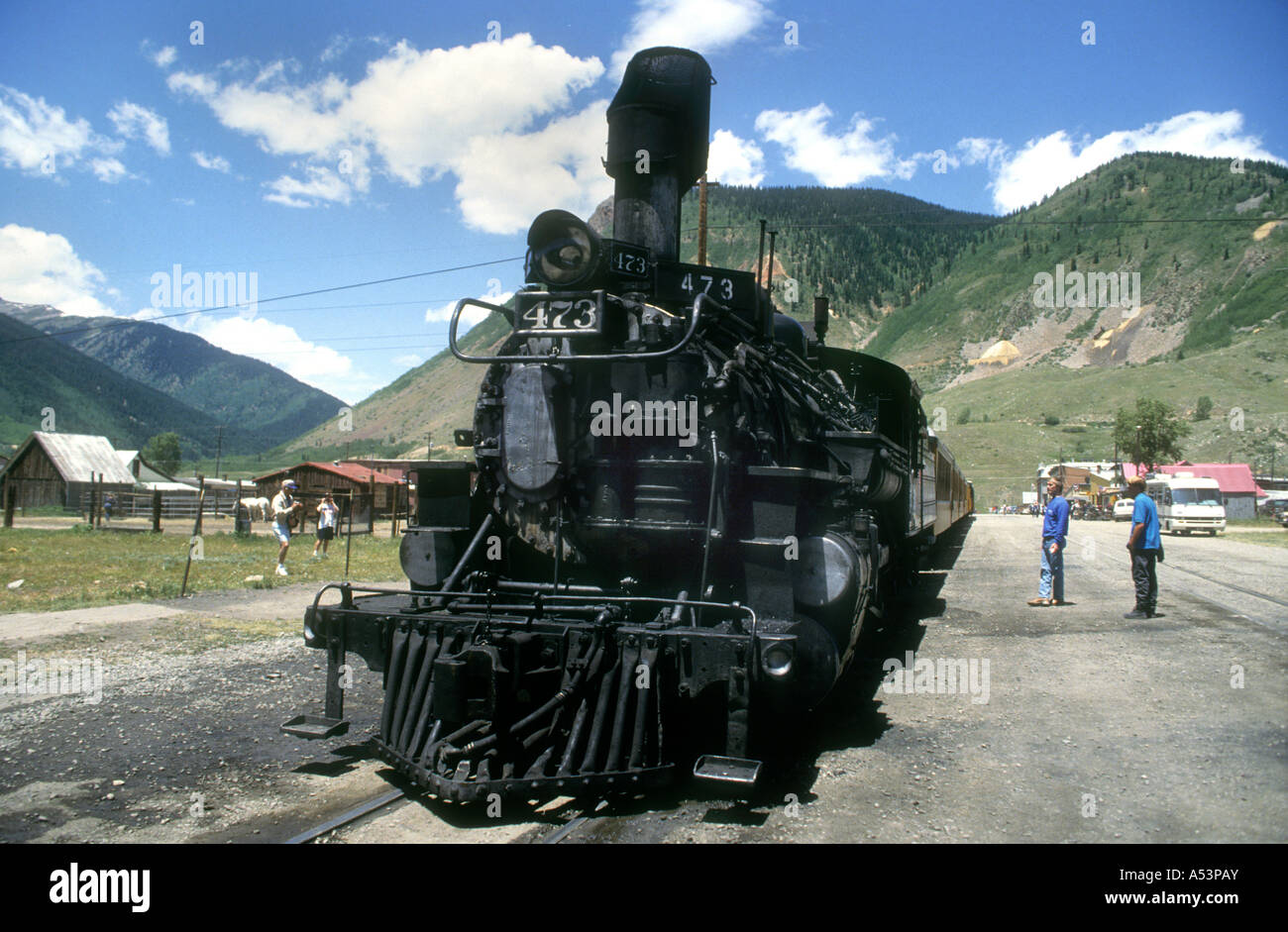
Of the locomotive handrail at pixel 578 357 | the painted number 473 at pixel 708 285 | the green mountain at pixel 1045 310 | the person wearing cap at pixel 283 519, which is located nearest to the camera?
the locomotive handrail at pixel 578 357

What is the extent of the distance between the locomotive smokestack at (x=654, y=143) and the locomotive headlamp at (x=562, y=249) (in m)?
1.22

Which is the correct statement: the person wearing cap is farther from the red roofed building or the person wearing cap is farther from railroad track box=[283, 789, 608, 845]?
the red roofed building

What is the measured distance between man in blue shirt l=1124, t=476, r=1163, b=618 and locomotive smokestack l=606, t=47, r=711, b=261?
24.6ft

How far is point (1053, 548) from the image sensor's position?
38.8 feet

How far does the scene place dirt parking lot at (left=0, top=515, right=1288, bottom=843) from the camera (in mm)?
3932

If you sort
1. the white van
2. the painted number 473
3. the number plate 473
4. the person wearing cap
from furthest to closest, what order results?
the white van < the person wearing cap < the painted number 473 < the number plate 473

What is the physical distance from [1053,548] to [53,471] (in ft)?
196

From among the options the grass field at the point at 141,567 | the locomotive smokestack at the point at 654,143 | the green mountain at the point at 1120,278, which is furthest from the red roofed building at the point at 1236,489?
the green mountain at the point at 1120,278

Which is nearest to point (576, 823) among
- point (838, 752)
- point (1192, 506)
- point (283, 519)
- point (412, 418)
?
point (838, 752)

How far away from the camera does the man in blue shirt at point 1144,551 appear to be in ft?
33.9

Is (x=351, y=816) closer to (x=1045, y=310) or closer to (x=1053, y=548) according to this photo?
(x=1053, y=548)

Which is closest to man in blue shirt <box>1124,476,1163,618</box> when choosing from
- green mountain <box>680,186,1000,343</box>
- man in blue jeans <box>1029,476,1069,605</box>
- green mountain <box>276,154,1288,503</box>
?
man in blue jeans <box>1029,476,1069,605</box>

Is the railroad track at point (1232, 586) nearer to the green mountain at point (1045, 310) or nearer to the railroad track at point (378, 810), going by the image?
the railroad track at point (378, 810)

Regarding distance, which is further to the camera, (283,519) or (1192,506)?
(1192,506)
